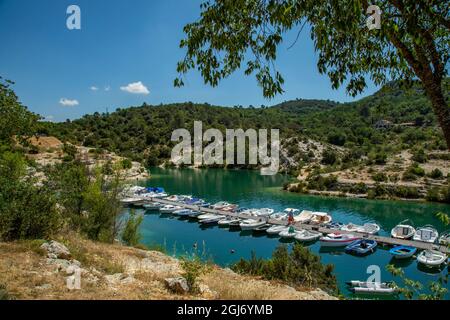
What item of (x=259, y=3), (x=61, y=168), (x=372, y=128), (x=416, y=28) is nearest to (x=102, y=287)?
(x=259, y=3)

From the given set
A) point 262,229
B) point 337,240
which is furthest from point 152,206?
point 337,240

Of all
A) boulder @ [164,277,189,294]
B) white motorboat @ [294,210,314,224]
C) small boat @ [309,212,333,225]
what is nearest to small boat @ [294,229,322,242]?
small boat @ [309,212,333,225]

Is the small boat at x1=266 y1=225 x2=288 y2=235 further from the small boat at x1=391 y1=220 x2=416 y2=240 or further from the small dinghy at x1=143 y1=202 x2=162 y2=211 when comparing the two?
the small dinghy at x1=143 y1=202 x2=162 y2=211

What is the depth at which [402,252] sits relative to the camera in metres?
25.1

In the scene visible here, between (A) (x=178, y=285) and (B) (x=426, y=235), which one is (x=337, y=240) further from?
(A) (x=178, y=285)

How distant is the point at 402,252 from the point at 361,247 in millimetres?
2819

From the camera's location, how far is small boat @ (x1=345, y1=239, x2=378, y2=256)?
25.9 m

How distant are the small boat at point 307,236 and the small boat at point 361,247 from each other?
3.29 metres

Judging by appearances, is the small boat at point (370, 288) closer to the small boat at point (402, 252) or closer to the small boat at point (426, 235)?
the small boat at point (402, 252)

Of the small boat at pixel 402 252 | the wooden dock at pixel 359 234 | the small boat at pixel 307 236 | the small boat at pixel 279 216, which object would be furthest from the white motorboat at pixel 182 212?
the small boat at pixel 402 252

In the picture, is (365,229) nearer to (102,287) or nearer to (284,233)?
(284,233)

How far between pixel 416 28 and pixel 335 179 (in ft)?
166

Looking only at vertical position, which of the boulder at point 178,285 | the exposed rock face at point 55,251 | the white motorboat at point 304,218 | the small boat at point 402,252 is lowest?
the small boat at point 402,252

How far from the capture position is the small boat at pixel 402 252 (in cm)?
2491
